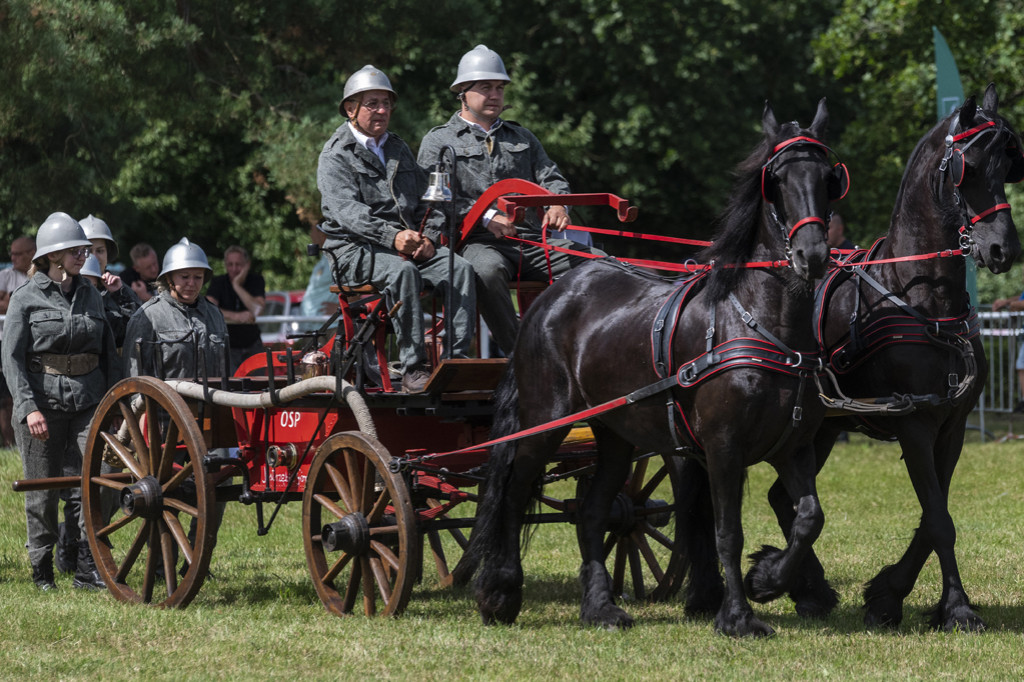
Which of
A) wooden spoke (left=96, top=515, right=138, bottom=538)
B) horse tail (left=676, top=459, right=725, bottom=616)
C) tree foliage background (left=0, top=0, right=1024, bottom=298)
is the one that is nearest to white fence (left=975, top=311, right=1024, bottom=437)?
tree foliage background (left=0, top=0, right=1024, bottom=298)

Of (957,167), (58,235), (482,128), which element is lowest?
(58,235)

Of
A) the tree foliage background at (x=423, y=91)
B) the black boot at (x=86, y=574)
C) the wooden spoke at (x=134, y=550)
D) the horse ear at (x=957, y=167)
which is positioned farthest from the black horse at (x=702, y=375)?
the tree foliage background at (x=423, y=91)

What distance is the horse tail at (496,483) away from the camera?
657 cm

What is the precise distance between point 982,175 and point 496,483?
263cm

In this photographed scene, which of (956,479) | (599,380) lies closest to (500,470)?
(599,380)

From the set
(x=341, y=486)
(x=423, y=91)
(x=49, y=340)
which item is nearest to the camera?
(x=341, y=486)

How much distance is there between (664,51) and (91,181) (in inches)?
388

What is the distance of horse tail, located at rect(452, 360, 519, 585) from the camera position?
21.5 ft

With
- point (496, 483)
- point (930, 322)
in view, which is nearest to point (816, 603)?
A: point (930, 322)

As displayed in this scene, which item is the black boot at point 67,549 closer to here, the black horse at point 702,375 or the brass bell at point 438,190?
the black horse at point 702,375

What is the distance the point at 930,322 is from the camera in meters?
6.21

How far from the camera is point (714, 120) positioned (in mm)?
Answer: 22391

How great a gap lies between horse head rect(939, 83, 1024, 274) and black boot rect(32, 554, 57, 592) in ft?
17.3

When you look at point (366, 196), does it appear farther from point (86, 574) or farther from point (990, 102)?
point (990, 102)
